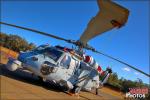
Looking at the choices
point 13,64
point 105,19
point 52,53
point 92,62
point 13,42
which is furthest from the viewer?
point 13,42

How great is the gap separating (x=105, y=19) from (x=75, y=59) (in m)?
3.89

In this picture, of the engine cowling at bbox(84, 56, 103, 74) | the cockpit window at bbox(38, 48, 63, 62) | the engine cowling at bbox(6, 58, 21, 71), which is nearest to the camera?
the engine cowling at bbox(6, 58, 21, 71)

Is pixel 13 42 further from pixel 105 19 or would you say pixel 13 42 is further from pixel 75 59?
pixel 105 19

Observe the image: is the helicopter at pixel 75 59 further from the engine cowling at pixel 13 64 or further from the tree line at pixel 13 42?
the tree line at pixel 13 42

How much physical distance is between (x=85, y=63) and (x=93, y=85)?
2.02m

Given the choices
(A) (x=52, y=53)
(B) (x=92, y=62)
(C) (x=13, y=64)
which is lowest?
(C) (x=13, y=64)

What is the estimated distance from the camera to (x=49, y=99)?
11109 millimetres

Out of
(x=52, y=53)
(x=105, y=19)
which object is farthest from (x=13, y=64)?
(x=105, y=19)

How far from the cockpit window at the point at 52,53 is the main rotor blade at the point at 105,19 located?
188cm

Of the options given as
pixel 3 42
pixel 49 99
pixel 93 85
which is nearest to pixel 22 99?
pixel 49 99

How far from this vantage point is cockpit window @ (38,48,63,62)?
46.1 feet

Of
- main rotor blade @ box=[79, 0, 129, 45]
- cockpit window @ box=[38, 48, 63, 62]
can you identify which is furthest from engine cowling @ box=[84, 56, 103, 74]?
main rotor blade @ box=[79, 0, 129, 45]

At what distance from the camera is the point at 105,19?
11.8 m

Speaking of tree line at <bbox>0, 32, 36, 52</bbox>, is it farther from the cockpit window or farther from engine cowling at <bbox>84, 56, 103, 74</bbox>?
the cockpit window
